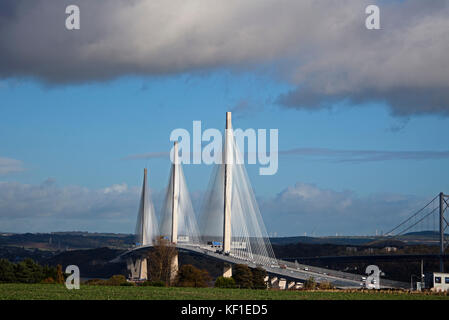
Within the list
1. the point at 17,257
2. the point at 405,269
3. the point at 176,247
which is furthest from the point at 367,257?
the point at 17,257

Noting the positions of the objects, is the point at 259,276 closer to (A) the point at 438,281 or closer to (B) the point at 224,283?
(B) the point at 224,283

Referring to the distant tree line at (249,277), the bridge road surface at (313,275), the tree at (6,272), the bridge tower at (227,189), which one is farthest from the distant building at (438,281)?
the tree at (6,272)

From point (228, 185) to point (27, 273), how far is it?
25.0 metres

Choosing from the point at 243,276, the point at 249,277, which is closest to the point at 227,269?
the point at 249,277

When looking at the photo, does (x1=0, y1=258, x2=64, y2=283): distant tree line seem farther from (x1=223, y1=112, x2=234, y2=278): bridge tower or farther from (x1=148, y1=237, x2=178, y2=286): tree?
(x1=223, y1=112, x2=234, y2=278): bridge tower

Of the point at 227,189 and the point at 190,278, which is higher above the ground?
the point at 227,189

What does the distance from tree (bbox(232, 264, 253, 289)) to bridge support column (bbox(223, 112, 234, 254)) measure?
9.56 m

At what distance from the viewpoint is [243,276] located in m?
69.9

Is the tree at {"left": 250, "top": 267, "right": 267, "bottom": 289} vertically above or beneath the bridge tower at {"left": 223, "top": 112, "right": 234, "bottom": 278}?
beneath

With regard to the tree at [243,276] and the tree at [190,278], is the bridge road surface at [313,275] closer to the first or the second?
the tree at [243,276]

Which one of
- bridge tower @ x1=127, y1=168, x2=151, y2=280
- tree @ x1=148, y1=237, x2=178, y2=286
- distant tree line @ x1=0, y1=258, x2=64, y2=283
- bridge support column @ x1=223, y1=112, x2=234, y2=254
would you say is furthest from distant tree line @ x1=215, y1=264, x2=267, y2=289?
bridge tower @ x1=127, y1=168, x2=151, y2=280

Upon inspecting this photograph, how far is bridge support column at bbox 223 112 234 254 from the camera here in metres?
77.8

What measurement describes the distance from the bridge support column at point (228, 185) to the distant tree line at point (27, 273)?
21.9 m

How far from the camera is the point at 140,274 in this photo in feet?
418
